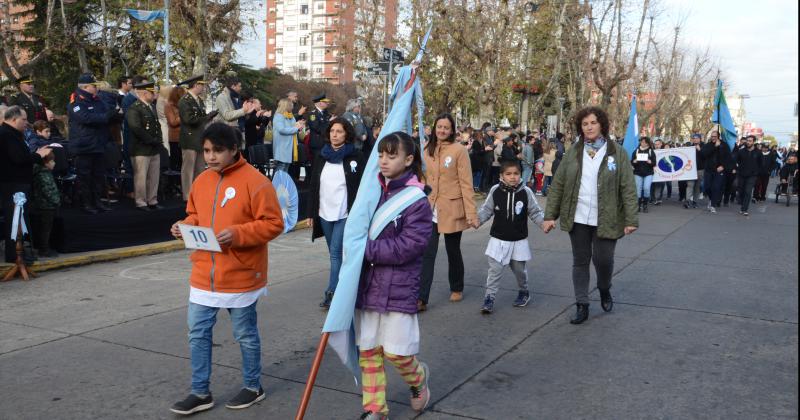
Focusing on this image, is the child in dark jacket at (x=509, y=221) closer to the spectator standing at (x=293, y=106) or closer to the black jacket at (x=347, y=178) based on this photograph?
the black jacket at (x=347, y=178)

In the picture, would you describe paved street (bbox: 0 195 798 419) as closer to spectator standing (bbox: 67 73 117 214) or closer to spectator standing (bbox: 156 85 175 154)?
spectator standing (bbox: 67 73 117 214)

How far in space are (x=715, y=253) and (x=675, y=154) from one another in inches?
394

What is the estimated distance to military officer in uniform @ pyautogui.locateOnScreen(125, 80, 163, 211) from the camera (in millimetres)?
10242

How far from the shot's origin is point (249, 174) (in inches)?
163

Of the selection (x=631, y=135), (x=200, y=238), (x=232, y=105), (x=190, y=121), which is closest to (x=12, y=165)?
(x=190, y=121)

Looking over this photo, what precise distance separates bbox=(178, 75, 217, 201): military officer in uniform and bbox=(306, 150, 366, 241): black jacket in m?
5.07

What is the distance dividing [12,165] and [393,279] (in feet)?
19.0

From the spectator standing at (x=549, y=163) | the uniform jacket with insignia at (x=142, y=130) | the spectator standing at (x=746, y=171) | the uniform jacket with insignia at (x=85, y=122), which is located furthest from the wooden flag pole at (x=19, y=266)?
the spectator standing at (x=549, y=163)

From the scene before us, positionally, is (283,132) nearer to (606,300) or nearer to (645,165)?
(606,300)

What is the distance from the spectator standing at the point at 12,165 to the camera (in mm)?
7543

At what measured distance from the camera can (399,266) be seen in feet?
12.4

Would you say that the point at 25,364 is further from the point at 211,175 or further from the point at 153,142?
the point at 153,142

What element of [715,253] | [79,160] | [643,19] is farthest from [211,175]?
[643,19]

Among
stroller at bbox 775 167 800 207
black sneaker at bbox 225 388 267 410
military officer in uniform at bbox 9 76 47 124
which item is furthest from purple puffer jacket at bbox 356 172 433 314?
stroller at bbox 775 167 800 207
